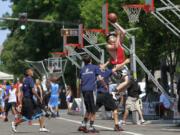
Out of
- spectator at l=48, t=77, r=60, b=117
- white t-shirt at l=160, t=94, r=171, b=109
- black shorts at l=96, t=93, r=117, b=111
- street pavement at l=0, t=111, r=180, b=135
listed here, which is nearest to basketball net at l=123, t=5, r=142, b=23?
white t-shirt at l=160, t=94, r=171, b=109

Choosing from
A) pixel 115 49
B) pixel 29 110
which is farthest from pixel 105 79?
pixel 29 110

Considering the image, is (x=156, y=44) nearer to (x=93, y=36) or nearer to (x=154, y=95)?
(x=93, y=36)

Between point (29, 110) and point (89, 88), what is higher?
point (89, 88)

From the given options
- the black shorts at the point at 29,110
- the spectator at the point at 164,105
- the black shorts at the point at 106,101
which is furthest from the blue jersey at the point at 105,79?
the spectator at the point at 164,105

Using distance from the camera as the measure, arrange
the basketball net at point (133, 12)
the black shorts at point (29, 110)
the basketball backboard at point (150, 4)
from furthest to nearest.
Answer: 1. the basketball net at point (133, 12)
2. the basketball backboard at point (150, 4)
3. the black shorts at point (29, 110)

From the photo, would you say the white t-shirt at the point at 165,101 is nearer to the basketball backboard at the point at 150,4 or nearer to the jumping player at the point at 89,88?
the basketball backboard at the point at 150,4

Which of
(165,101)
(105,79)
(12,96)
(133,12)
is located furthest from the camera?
(12,96)

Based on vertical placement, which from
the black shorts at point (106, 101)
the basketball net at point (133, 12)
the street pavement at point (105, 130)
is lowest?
the street pavement at point (105, 130)

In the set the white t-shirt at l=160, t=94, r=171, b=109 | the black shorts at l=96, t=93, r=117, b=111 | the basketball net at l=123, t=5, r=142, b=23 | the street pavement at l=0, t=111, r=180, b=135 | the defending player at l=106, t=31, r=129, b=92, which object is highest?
the basketball net at l=123, t=5, r=142, b=23

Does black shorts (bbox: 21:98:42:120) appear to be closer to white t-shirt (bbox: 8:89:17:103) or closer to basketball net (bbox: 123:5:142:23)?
basketball net (bbox: 123:5:142:23)

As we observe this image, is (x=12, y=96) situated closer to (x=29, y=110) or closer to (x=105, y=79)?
(x=29, y=110)

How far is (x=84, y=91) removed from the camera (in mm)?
17828

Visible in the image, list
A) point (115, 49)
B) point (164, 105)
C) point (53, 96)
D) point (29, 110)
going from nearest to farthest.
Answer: point (115, 49) < point (29, 110) < point (164, 105) < point (53, 96)

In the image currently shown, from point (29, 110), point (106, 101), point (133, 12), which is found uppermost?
point (133, 12)
